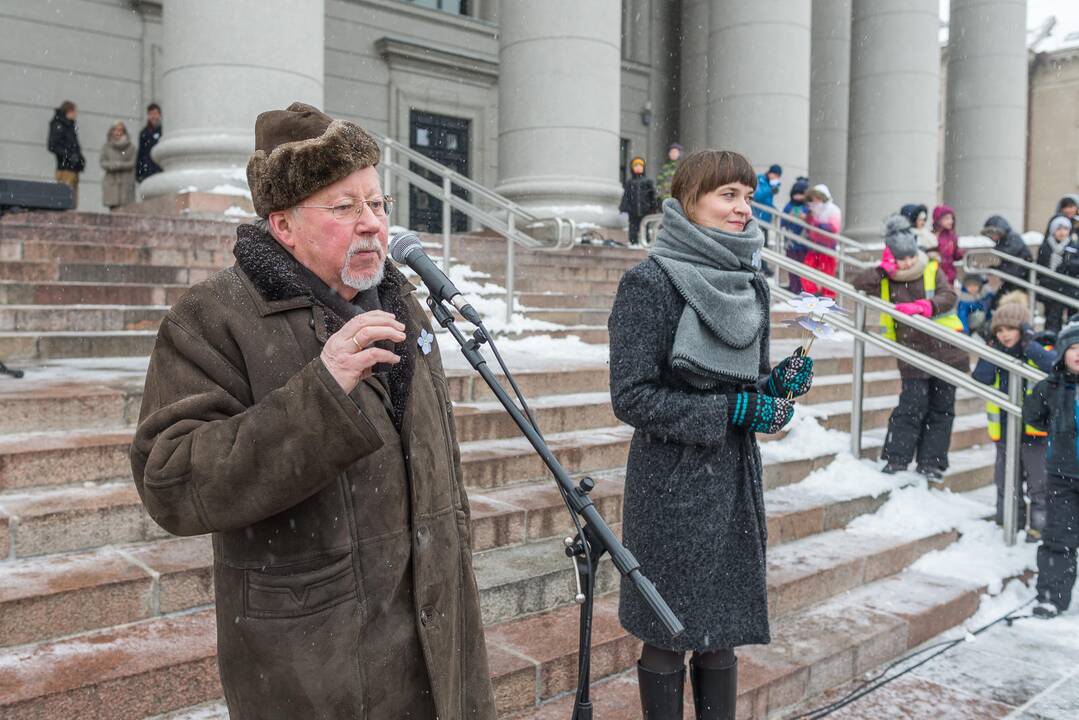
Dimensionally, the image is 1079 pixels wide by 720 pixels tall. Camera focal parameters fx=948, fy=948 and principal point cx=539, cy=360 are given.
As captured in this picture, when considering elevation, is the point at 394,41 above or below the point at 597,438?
above

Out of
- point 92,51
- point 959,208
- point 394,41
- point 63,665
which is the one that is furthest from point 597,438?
point 959,208

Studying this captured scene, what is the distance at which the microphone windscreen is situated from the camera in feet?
6.49

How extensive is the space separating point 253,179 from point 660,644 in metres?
1.77

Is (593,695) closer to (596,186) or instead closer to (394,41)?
(596,186)

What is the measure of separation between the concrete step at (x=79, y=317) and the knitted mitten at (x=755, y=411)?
4.65 meters

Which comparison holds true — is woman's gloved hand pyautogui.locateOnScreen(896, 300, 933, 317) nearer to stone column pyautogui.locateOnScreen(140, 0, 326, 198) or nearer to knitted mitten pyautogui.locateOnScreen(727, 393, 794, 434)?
knitted mitten pyautogui.locateOnScreen(727, 393, 794, 434)

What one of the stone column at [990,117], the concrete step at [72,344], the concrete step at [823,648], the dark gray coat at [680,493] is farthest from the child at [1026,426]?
the stone column at [990,117]

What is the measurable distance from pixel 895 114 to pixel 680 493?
624 inches

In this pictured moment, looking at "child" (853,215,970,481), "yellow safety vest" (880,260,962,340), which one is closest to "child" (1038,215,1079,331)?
"yellow safety vest" (880,260,962,340)

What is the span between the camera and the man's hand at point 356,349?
1.58 meters

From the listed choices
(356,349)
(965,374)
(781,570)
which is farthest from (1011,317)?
(356,349)

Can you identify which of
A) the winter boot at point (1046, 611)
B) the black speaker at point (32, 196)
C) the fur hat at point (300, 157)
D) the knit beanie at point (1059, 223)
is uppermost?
the knit beanie at point (1059, 223)

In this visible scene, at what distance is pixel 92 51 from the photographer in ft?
45.6

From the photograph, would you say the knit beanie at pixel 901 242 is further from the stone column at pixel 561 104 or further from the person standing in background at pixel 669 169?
the person standing in background at pixel 669 169
